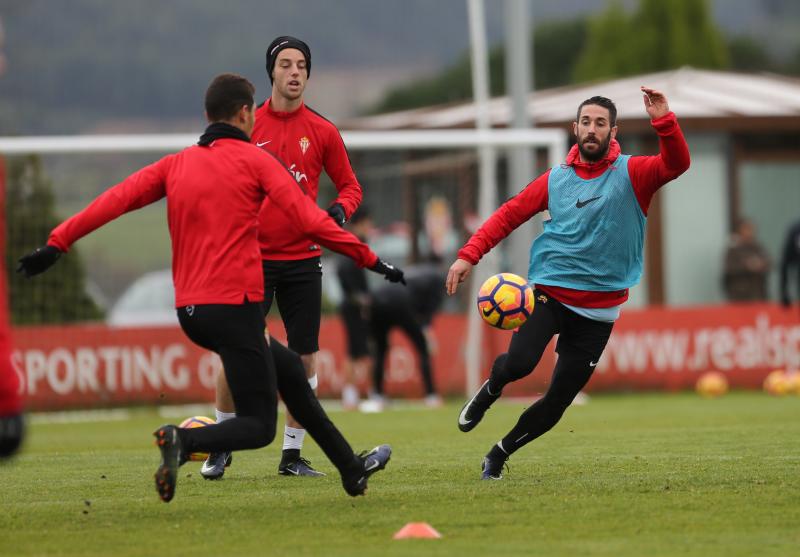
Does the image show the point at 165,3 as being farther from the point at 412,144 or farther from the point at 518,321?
the point at 518,321

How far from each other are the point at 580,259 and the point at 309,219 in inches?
82.5

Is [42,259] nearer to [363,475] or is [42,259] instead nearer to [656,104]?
[363,475]

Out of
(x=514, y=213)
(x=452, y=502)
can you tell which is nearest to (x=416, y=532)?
(x=452, y=502)

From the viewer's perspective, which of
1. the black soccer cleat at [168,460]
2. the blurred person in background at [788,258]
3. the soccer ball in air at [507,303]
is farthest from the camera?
the blurred person in background at [788,258]

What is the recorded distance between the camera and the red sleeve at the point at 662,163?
8.41m

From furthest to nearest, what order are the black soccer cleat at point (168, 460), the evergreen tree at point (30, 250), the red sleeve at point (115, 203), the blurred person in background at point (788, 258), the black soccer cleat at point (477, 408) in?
the evergreen tree at point (30, 250) → the blurred person in background at point (788, 258) → the black soccer cleat at point (477, 408) → the red sleeve at point (115, 203) → the black soccer cleat at point (168, 460)

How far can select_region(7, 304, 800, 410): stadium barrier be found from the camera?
1909 centimetres

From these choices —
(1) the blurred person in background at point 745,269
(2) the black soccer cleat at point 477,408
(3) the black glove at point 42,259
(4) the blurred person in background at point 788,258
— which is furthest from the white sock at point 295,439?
(1) the blurred person in background at point 745,269

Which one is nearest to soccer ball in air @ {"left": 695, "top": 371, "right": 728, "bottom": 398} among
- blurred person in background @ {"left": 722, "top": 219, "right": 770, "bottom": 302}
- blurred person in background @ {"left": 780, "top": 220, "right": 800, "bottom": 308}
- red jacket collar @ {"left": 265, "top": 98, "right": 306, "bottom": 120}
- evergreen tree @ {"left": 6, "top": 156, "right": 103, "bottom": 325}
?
blurred person in background @ {"left": 780, "top": 220, "right": 800, "bottom": 308}

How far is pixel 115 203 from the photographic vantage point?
7375 mm

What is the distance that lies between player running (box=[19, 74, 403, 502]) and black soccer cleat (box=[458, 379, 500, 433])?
1.62m

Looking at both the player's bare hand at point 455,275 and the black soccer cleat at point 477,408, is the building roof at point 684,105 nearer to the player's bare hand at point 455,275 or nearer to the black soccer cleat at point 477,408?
the black soccer cleat at point 477,408

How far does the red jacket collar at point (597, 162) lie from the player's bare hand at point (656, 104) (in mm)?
459

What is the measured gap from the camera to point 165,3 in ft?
235
